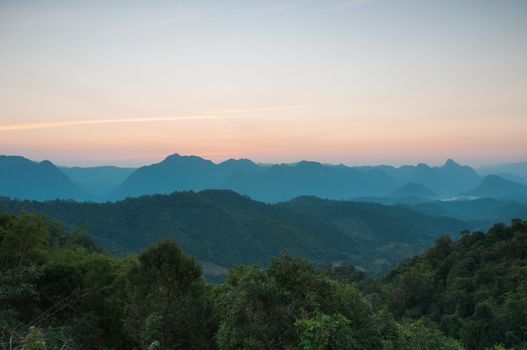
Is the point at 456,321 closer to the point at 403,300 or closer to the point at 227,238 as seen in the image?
the point at 403,300

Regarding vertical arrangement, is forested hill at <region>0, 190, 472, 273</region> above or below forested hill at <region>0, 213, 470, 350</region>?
below

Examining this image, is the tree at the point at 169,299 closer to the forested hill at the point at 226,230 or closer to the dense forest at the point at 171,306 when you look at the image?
the dense forest at the point at 171,306

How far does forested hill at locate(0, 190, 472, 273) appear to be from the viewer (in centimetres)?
11606

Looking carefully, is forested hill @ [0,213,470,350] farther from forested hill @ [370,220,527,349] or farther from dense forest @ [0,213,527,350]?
forested hill @ [370,220,527,349]

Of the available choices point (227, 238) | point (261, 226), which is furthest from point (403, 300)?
point (261, 226)

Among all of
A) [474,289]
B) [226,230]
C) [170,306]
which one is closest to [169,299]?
[170,306]

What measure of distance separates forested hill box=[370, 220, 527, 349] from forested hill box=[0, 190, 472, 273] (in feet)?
186

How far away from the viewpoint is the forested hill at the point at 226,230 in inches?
4569

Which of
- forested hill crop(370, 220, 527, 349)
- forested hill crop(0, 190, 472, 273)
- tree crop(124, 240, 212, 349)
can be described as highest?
tree crop(124, 240, 212, 349)

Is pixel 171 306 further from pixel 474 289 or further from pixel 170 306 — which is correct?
pixel 474 289

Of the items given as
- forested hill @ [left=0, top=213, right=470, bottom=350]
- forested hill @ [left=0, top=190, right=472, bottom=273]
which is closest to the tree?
forested hill @ [left=0, top=213, right=470, bottom=350]

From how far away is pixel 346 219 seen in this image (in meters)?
198

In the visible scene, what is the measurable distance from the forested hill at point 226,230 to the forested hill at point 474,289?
5666cm

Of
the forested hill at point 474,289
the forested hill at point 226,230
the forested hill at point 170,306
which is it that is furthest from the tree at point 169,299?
the forested hill at point 226,230
